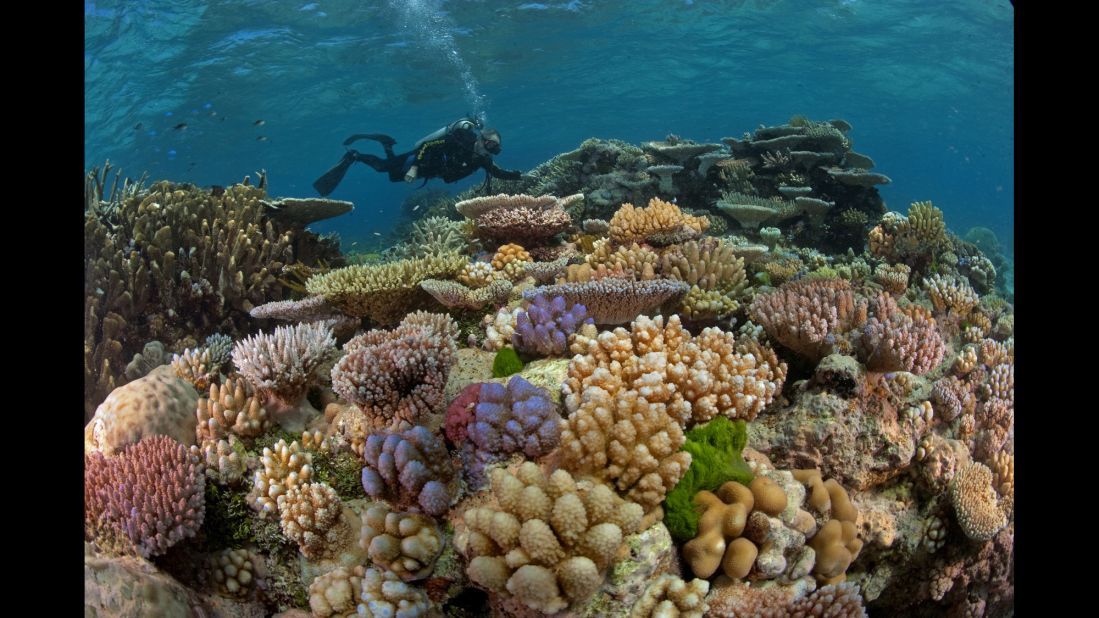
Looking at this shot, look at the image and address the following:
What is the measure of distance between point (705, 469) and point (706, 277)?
8.27 ft

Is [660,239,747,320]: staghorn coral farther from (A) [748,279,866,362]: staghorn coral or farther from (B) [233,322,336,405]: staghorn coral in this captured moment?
(B) [233,322,336,405]: staghorn coral

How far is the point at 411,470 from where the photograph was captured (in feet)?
8.95

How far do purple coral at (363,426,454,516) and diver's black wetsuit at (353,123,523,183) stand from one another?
31.6 ft

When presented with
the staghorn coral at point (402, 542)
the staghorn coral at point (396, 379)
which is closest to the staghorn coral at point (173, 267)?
the staghorn coral at point (396, 379)

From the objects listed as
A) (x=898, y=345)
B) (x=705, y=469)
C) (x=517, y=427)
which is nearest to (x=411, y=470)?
(x=517, y=427)

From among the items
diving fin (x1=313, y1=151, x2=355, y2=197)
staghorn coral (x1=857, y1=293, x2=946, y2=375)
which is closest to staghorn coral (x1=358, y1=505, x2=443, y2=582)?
staghorn coral (x1=857, y1=293, x2=946, y2=375)

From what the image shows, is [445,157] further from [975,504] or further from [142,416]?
[975,504]

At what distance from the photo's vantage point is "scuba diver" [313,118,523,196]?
11867 mm

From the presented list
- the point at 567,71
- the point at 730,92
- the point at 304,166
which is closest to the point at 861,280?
the point at 567,71

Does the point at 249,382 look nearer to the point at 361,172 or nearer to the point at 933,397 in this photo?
the point at 933,397

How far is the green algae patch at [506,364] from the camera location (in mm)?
3902

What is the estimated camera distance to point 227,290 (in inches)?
252

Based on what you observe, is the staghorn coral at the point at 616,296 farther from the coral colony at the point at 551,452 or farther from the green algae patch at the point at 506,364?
the green algae patch at the point at 506,364

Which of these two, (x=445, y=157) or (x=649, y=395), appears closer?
(x=649, y=395)
